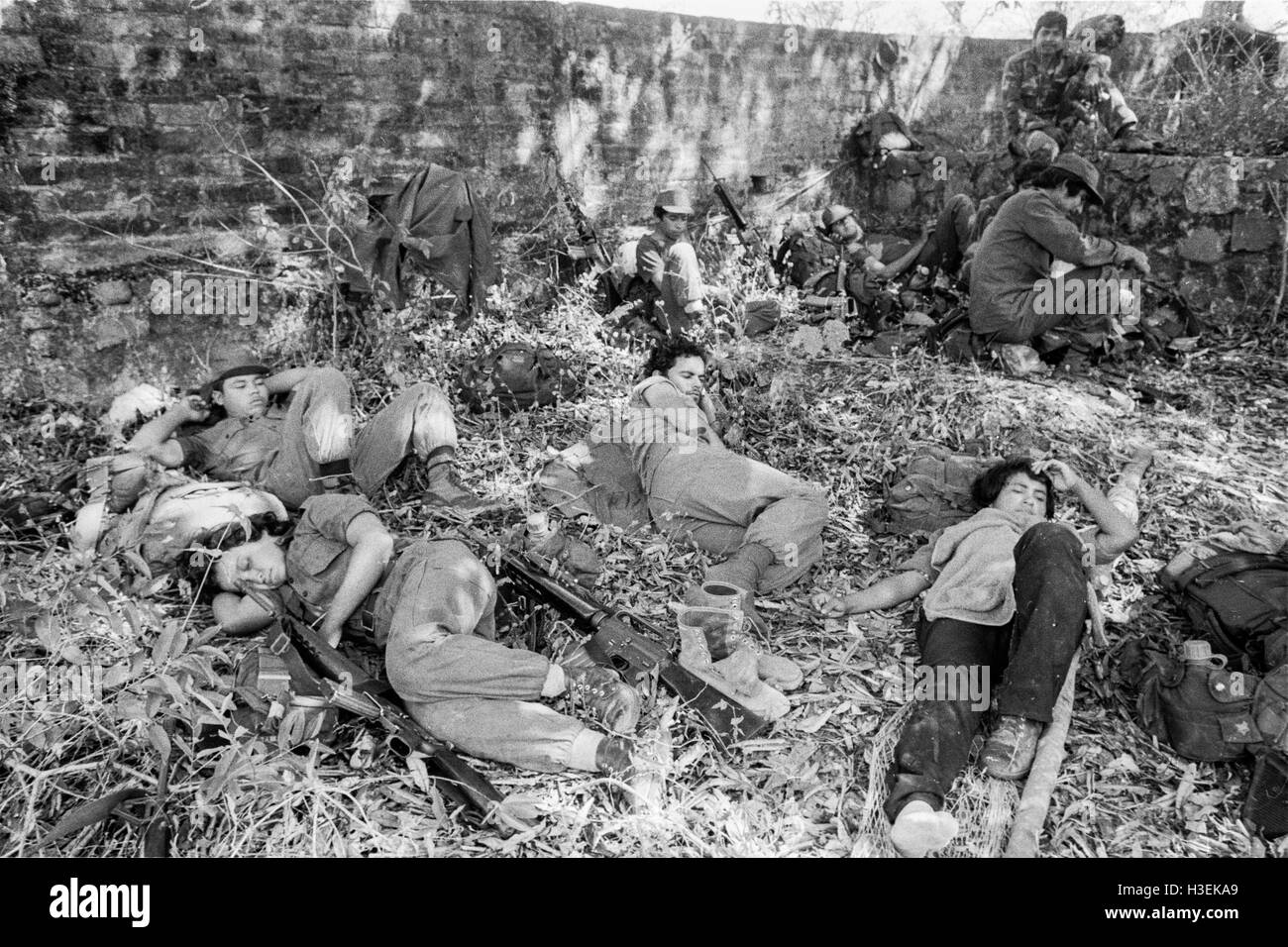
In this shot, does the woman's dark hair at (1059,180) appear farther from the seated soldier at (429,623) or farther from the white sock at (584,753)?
the white sock at (584,753)

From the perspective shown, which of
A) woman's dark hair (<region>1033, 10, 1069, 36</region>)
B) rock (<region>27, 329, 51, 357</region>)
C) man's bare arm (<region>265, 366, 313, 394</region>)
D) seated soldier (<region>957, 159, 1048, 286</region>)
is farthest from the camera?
woman's dark hair (<region>1033, 10, 1069, 36</region>)

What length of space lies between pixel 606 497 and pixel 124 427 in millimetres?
2534

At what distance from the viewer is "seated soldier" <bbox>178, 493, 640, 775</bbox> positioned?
266 cm

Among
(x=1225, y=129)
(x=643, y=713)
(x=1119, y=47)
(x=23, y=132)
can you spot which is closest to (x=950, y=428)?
(x=643, y=713)

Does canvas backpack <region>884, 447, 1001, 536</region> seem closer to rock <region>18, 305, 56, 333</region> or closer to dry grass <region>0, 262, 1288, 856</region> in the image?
dry grass <region>0, 262, 1288, 856</region>

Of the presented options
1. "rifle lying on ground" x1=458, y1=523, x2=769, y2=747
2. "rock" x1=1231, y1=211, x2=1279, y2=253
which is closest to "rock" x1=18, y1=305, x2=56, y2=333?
"rifle lying on ground" x1=458, y1=523, x2=769, y2=747

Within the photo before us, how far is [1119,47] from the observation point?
7.73 m

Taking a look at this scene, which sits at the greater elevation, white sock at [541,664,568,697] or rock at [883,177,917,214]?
rock at [883,177,917,214]

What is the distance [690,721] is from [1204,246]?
511 centimetres

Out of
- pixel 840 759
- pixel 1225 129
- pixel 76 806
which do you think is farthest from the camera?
pixel 1225 129

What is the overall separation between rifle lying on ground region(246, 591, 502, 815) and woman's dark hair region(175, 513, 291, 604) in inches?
17.8

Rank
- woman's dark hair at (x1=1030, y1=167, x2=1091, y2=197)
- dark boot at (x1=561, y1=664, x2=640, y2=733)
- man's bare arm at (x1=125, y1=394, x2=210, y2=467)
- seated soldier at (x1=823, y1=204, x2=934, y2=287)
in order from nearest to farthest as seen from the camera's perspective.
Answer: dark boot at (x1=561, y1=664, x2=640, y2=733)
man's bare arm at (x1=125, y1=394, x2=210, y2=467)
woman's dark hair at (x1=1030, y1=167, x2=1091, y2=197)
seated soldier at (x1=823, y1=204, x2=934, y2=287)

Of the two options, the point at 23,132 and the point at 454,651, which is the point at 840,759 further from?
the point at 23,132

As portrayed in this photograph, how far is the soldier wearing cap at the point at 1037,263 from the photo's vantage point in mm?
5023
